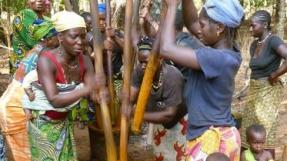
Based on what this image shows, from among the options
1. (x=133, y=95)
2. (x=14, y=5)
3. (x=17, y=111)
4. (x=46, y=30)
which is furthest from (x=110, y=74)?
(x=14, y=5)

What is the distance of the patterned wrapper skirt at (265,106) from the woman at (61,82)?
7.21ft

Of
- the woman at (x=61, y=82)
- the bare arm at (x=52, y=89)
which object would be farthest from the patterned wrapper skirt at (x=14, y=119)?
the bare arm at (x=52, y=89)

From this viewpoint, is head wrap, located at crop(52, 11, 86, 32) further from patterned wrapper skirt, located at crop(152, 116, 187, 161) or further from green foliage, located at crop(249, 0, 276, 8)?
green foliage, located at crop(249, 0, 276, 8)

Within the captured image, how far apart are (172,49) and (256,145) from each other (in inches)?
81.0

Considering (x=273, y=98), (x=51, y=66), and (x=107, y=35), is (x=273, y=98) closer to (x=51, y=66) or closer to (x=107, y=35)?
(x=107, y=35)

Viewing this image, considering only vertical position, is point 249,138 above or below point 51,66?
below

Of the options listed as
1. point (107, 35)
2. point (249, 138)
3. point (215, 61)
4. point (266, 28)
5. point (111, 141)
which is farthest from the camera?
point (266, 28)

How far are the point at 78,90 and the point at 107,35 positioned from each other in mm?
458

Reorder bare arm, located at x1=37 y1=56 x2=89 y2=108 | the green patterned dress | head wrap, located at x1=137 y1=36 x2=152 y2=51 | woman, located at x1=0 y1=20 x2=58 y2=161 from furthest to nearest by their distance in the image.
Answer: the green patterned dress
woman, located at x1=0 y1=20 x2=58 y2=161
head wrap, located at x1=137 y1=36 x2=152 y2=51
bare arm, located at x1=37 y1=56 x2=89 y2=108

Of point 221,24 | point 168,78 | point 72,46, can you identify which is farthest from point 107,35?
point 221,24

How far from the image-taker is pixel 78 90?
3.03 metres

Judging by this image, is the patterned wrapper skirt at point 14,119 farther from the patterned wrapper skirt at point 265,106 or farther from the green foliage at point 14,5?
the green foliage at point 14,5

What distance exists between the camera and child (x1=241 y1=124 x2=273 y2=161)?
4129 mm

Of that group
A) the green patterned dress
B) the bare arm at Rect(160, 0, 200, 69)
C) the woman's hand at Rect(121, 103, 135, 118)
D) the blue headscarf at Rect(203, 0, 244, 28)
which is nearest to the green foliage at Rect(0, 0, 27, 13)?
the green patterned dress
